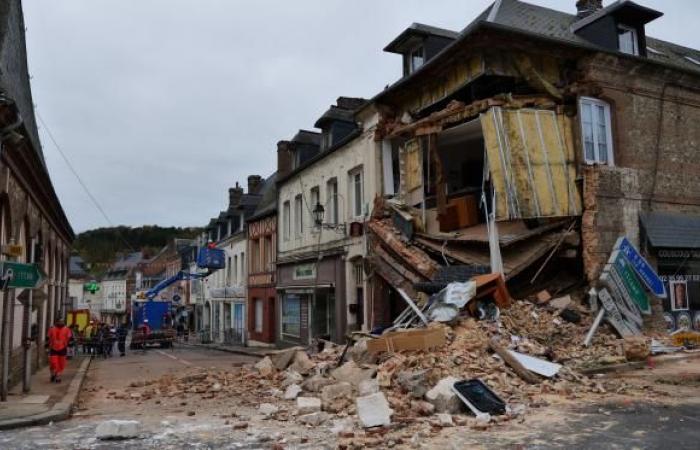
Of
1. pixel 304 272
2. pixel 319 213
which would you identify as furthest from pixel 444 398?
pixel 304 272

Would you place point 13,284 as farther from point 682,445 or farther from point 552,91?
Answer: point 552,91

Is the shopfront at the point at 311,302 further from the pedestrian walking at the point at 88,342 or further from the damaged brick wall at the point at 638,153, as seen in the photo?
the damaged brick wall at the point at 638,153

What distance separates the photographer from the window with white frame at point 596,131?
14.0m

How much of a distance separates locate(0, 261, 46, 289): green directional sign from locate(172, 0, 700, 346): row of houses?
25.6 feet

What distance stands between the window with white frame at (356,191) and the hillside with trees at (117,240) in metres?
73.5

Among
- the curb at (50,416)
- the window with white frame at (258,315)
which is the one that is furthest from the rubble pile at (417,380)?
the window with white frame at (258,315)

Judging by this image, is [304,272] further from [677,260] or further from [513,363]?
[513,363]

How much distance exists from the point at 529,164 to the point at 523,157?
21 cm

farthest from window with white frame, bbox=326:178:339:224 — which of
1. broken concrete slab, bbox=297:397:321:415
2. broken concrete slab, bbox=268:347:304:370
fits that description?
broken concrete slab, bbox=297:397:321:415

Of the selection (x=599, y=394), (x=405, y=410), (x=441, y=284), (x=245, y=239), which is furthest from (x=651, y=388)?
(x=245, y=239)

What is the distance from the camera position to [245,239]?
107 feet

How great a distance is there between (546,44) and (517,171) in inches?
119

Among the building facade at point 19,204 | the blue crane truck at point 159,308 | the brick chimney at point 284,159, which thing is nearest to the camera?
the building facade at point 19,204

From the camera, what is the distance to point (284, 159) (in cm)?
2742
